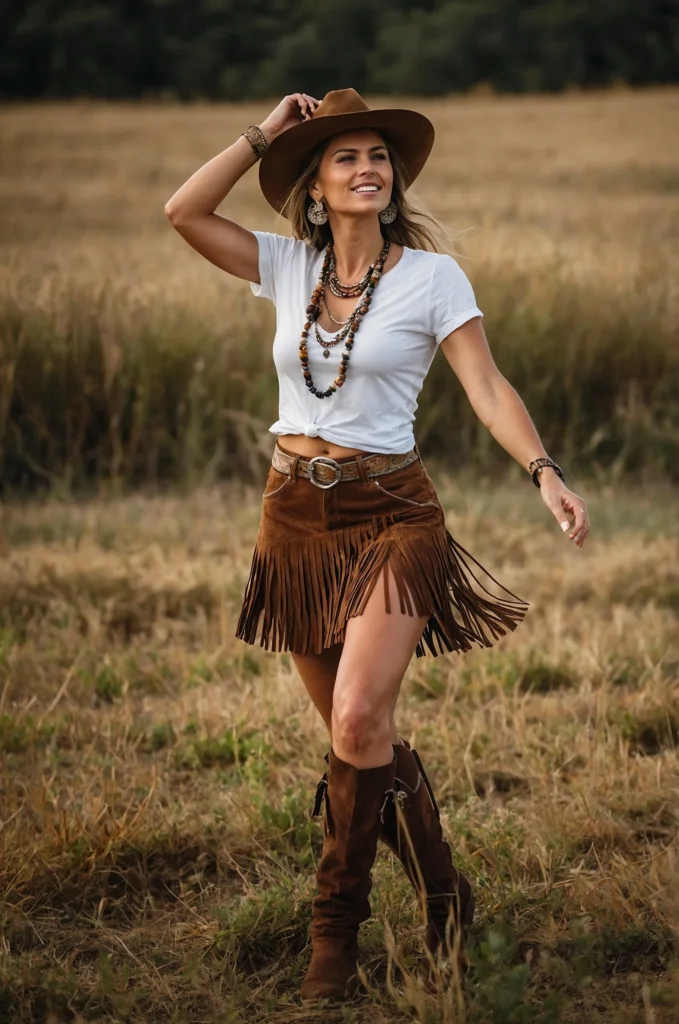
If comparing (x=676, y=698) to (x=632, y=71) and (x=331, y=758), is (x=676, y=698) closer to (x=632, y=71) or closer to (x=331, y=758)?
(x=331, y=758)

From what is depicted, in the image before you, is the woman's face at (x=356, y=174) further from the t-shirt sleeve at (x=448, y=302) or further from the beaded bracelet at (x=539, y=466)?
the beaded bracelet at (x=539, y=466)

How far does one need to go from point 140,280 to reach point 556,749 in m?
5.83

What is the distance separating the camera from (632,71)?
16.1m

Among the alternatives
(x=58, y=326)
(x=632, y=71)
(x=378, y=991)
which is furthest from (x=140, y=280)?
(x=632, y=71)

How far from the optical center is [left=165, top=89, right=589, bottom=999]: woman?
10.00ft

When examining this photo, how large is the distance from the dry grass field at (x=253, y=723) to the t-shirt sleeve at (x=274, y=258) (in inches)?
22.3

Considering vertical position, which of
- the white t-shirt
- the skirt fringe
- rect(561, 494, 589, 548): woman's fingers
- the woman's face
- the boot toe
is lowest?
the boot toe

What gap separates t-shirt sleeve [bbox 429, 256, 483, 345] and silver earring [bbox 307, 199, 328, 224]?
36 cm

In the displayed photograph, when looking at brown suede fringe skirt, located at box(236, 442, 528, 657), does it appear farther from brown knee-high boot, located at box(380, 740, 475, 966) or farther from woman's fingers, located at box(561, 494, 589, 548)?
brown knee-high boot, located at box(380, 740, 475, 966)

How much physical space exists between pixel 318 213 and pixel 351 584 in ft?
3.11

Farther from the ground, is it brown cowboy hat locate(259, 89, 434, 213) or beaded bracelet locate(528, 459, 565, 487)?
brown cowboy hat locate(259, 89, 434, 213)

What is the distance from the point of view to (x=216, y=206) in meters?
3.37

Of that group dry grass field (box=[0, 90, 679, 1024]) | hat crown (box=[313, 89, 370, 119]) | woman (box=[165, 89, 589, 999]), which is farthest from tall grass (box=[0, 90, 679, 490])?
hat crown (box=[313, 89, 370, 119])

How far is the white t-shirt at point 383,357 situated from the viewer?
Result: 124 inches
